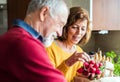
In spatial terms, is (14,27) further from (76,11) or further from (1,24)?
(1,24)

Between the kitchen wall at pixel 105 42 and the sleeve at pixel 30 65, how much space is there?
176 cm

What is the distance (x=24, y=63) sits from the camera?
0.75 m

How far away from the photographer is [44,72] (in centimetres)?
75

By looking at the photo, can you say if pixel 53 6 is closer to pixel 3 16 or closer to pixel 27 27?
pixel 27 27

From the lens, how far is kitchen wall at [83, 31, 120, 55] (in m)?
2.51

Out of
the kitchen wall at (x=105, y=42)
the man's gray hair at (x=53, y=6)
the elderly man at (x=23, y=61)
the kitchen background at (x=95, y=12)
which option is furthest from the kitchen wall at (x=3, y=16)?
the elderly man at (x=23, y=61)

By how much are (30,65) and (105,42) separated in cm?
190

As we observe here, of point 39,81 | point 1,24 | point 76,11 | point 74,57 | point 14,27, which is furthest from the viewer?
point 1,24

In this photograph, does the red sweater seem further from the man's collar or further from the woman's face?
the woman's face

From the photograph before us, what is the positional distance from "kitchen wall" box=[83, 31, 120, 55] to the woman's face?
937 mm

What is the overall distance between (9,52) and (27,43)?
0.18 ft

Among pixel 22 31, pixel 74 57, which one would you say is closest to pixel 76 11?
pixel 74 57

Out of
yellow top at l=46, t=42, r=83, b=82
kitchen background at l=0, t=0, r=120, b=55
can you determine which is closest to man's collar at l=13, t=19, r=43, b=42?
yellow top at l=46, t=42, r=83, b=82

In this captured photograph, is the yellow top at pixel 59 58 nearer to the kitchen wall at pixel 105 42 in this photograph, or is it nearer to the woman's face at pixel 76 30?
the woman's face at pixel 76 30
